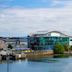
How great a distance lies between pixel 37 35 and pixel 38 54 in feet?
24.7

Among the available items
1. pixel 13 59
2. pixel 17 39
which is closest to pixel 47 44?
pixel 17 39

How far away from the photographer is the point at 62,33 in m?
40.1

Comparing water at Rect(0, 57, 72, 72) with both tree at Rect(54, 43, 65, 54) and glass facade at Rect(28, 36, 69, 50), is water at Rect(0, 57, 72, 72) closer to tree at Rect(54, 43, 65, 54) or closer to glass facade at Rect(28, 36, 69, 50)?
tree at Rect(54, 43, 65, 54)

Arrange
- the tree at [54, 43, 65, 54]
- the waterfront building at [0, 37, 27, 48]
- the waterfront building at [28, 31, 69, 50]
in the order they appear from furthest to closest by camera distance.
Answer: the waterfront building at [0, 37, 27, 48], the waterfront building at [28, 31, 69, 50], the tree at [54, 43, 65, 54]

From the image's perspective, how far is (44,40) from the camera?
122 ft

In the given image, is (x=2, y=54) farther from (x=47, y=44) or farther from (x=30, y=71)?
(x=47, y=44)

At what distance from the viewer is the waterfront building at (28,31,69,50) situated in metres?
37.1

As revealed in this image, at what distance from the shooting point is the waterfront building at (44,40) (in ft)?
122

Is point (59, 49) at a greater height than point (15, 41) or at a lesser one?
lesser

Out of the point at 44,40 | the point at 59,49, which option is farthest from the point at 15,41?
the point at 59,49

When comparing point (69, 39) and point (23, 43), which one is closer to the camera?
point (69, 39)

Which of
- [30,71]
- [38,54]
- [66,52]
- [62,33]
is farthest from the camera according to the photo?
[62,33]

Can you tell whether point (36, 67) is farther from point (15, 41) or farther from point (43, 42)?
point (15, 41)

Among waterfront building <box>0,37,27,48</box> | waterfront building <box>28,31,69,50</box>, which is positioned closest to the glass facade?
waterfront building <box>28,31,69,50</box>
